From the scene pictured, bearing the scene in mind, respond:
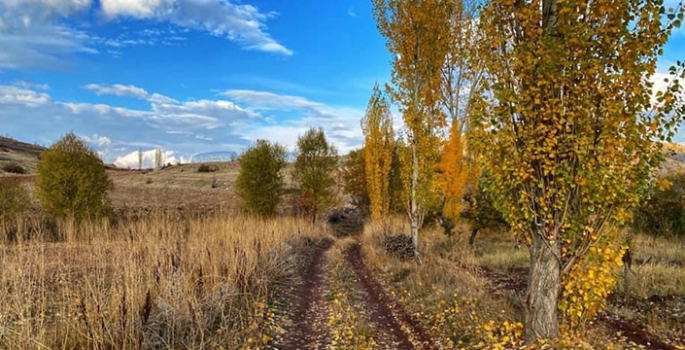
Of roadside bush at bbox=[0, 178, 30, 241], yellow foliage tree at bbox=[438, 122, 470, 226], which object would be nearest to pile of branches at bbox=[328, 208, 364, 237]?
yellow foliage tree at bbox=[438, 122, 470, 226]

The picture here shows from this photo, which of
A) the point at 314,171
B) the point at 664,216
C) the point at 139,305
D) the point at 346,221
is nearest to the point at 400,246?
the point at 139,305

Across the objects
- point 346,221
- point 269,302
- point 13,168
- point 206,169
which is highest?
point 206,169

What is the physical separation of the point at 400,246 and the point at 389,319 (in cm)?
800

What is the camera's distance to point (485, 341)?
19.7ft

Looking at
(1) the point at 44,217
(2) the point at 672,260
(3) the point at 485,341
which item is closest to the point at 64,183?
(1) the point at 44,217

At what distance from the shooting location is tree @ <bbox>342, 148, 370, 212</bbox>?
111 ft

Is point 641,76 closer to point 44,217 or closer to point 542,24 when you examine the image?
point 542,24

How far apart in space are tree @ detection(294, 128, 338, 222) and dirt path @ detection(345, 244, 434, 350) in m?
17.9

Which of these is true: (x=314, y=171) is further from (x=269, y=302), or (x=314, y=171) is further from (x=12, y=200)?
(x=269, y=302)

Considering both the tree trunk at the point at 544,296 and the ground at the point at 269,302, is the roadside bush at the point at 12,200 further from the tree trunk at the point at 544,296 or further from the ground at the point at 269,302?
the tree trunk at the point at 544,296

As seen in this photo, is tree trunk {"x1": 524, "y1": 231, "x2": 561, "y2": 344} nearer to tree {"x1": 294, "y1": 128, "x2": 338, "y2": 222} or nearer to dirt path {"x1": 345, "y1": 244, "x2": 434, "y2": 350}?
dirt path {"x1": 345, "y1": 244, "x2": 434, "y2": 350}

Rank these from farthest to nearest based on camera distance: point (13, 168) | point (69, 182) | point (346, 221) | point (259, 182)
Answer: point (13, 168), point (346, 221), point (259, 182), point (69, 182)

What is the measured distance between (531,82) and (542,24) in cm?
92

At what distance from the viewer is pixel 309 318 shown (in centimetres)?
787
